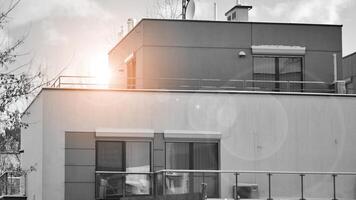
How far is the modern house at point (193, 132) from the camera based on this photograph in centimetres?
2256

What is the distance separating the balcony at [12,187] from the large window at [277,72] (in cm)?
955

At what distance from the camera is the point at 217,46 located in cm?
2761

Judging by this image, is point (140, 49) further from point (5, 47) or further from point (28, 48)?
point (5, 47)

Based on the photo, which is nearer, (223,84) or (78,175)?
(78,175)

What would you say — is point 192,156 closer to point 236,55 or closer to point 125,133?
point 125,133

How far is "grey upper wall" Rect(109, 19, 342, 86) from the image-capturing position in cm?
2725

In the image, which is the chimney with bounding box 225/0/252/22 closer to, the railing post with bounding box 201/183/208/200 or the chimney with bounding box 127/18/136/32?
the chimney with bounding box 127/18/136/32

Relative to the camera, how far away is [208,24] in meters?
27.8

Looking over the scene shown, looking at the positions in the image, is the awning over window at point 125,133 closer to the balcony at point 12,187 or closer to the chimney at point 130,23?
the balcony at point 12,187

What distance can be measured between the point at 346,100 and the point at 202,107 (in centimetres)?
502

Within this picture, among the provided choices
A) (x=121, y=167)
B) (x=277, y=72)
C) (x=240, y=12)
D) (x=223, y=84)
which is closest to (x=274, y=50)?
(x=277, y=72)

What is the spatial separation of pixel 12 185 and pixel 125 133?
25.0 feet

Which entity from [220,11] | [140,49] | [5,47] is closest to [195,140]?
[140,49]

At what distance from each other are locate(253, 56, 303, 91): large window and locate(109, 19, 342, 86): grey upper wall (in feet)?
0.95
